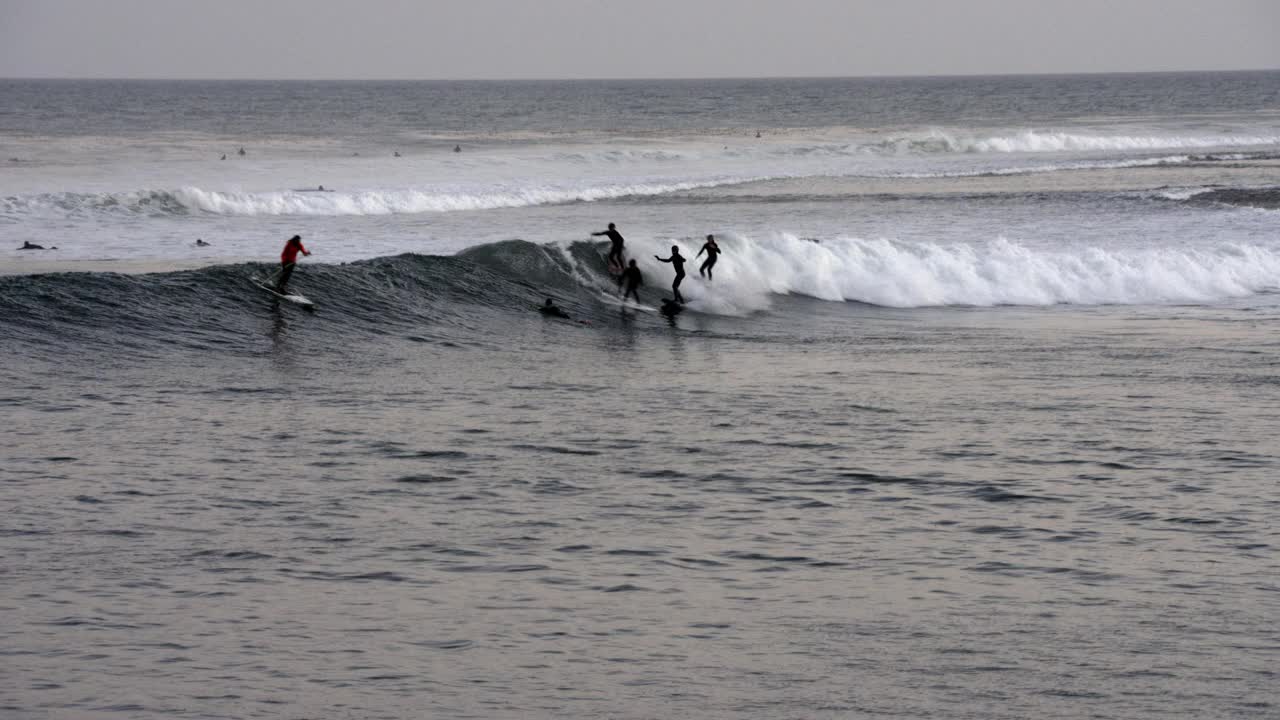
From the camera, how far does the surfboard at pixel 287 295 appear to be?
916 inches

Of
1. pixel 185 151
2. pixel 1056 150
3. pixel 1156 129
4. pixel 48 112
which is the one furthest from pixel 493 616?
pixel 48 112

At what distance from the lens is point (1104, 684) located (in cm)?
841

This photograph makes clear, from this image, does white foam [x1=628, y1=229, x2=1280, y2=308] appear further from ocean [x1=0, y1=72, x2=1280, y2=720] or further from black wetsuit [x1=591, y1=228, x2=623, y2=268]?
black wetsuit [x1=591, y1=228, x2=623, y2=268]

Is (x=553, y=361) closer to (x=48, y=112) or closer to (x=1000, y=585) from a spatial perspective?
(x=1000, y=585)

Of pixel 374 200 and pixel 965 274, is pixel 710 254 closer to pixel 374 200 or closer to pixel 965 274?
pixel 965 274

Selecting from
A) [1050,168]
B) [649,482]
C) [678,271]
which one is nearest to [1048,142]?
[1050,168]

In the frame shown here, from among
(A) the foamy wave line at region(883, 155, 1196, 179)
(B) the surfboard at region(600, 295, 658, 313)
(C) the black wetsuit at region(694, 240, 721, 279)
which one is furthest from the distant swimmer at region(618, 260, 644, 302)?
(A) the foamy wave line at region(883, 155, 1196, 179)

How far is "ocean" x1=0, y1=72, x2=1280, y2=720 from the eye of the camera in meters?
8.58

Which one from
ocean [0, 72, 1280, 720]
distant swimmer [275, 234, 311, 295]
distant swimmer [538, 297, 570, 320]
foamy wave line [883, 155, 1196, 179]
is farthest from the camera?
foamy wave line [883, 155, 1196, 179]

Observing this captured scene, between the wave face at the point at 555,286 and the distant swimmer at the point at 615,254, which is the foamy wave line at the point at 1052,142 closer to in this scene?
the wave face at the point at 555,286

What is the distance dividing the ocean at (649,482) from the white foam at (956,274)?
0.35 ft

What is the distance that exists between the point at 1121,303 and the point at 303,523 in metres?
20.6

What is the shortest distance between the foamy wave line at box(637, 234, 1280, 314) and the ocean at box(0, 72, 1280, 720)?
0.11 metres

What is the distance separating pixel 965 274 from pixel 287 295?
13800 mm
